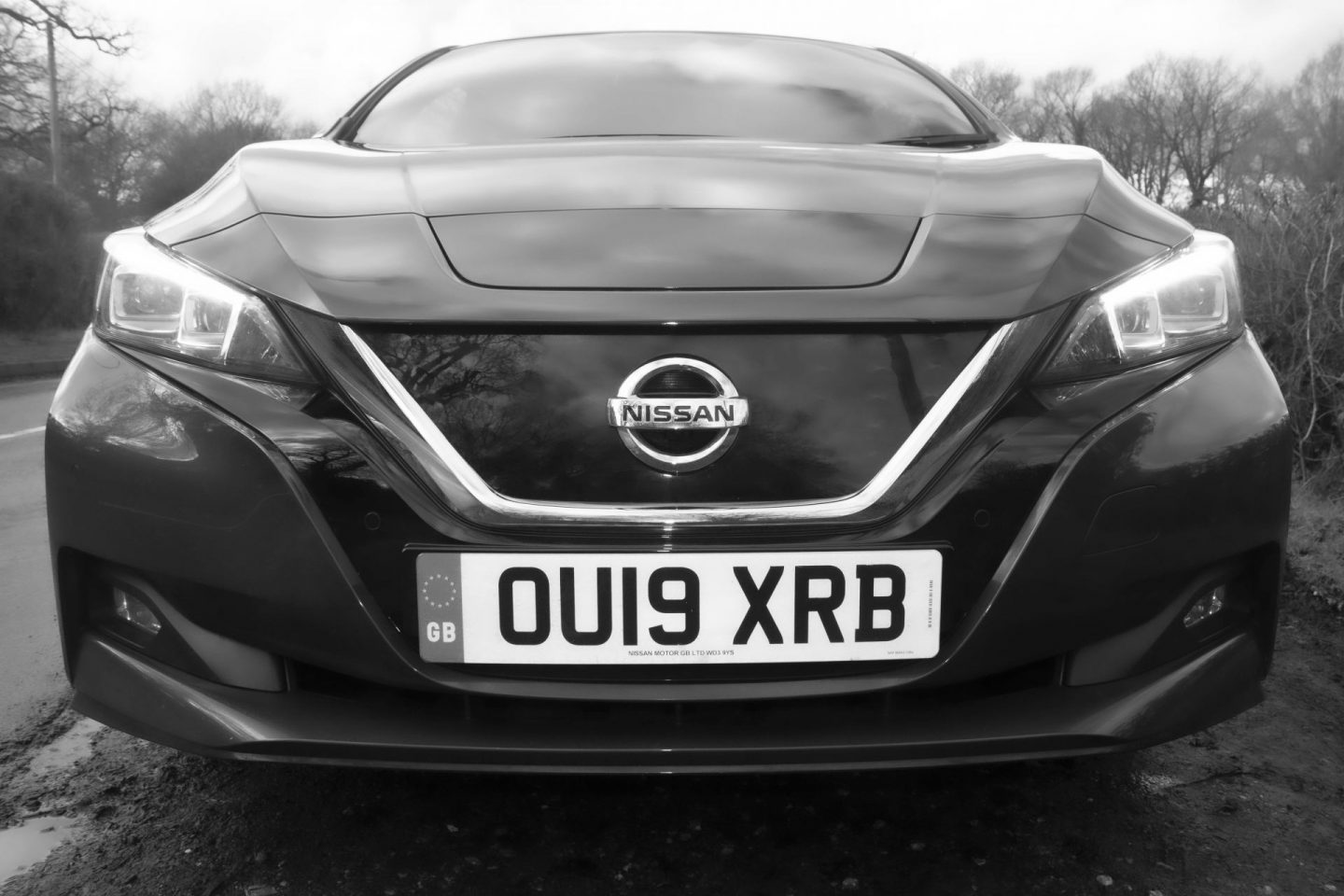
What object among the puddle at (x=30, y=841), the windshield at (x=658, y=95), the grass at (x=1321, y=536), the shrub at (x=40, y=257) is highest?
the windshield at (x=658, y=95)

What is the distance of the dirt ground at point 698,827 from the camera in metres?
1.70

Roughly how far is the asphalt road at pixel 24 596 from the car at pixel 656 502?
3.90ft

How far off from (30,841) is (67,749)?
17.0 inches

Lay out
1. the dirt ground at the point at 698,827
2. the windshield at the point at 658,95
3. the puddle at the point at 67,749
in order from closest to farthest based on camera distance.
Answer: the dirt ground at the point at 698,827 < the puddle at the point at 67,749 < the windshield at the point at 658,95

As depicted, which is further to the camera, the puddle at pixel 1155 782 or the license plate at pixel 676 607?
the puddle at pixel 1155 782

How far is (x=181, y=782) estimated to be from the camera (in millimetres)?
2049

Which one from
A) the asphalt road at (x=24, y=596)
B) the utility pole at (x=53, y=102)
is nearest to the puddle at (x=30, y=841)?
the asphalt road at (x=24, y=596)

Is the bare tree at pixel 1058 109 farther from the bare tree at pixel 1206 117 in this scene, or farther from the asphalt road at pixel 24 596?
the asphalt road at pixel 24 596

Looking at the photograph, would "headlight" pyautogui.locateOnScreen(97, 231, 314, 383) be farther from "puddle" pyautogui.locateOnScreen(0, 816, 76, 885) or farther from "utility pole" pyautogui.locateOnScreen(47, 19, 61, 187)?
"utility pole" pyautogui.locateOnScreen(47, 19, 61, 187)

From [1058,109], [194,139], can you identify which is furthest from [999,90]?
[194,139]

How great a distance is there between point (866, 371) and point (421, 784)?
1089 millimetres

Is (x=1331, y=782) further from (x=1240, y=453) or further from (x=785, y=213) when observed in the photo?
(x=785, y=213)

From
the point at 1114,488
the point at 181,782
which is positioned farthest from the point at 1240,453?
the point at 181,782

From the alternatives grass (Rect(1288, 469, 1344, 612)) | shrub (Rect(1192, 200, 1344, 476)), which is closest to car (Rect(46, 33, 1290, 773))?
grass (Rect(1288, 469, 1344, 612))
